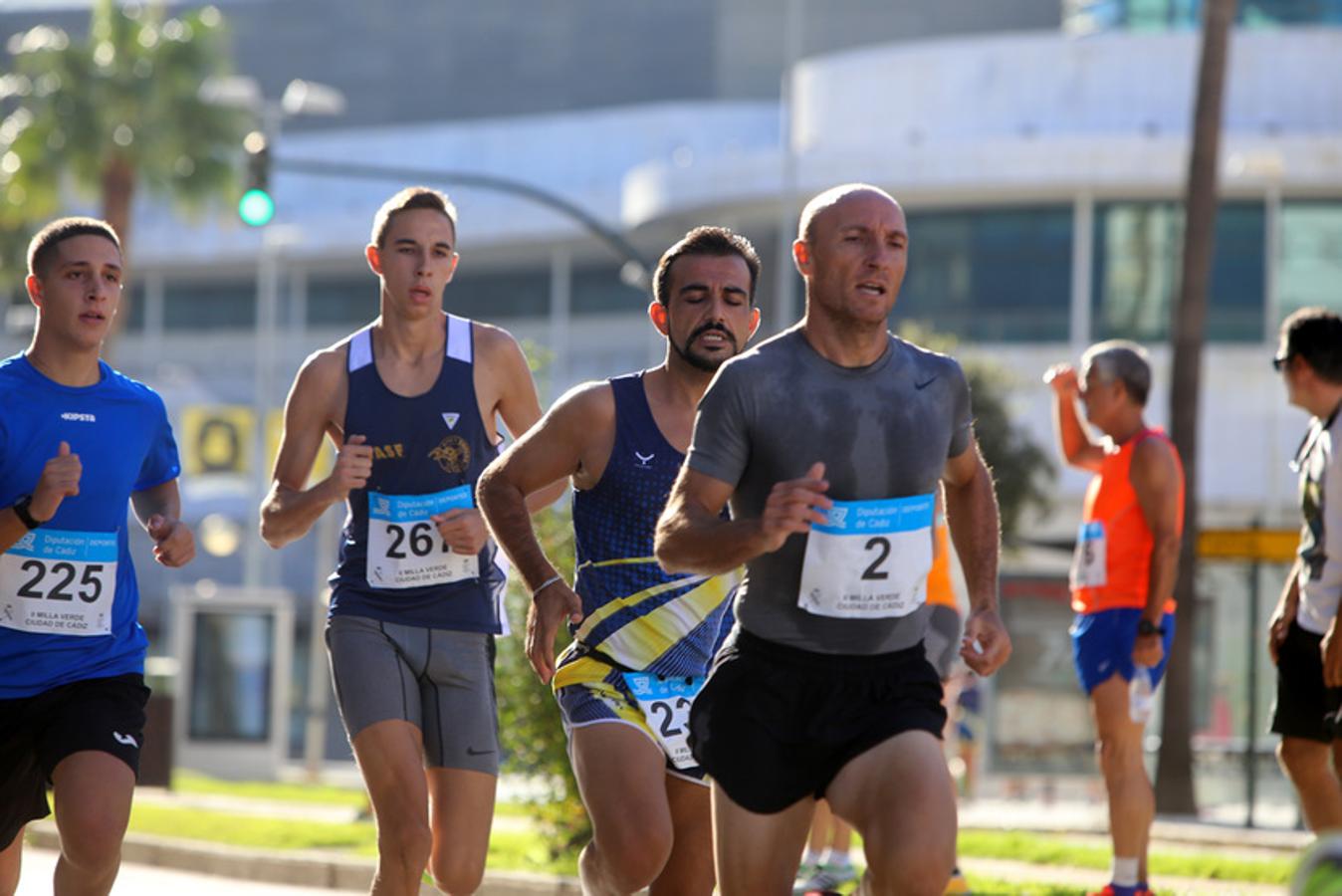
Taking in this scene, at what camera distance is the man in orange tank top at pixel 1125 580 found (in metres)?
9.91

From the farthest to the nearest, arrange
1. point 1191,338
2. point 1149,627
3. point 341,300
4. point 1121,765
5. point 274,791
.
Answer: point 341,300 < point 274,791 < point 1191,338 < point 1121,765 < point 1149,627

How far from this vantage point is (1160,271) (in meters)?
39.2

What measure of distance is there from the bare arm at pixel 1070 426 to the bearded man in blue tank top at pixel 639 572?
3.83 m

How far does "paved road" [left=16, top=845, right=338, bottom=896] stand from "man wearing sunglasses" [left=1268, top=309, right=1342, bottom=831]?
6283 mm

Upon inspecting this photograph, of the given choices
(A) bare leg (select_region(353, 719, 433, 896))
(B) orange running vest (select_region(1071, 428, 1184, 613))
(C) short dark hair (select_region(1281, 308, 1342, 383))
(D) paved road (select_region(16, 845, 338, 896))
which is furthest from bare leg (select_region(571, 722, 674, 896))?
(D) paved road (select_region(16, 845, 338, 896))

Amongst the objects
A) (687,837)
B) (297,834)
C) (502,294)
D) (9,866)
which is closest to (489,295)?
(502,294)

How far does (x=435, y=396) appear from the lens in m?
7.77

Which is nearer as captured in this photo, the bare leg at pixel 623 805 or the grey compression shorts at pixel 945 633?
the bare leg at pixel 623 805

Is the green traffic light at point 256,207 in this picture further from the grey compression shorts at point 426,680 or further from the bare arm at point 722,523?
the bare arm at point 722,523

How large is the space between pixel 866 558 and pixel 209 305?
178 feet

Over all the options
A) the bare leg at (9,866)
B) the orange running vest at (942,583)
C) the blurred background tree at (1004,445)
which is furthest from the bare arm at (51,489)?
the blurred background tree at (1004,445)

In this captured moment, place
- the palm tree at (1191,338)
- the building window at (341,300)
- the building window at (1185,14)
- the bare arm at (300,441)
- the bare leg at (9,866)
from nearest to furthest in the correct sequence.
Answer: the bare leg at (9,866) → the bare arm at (300,441) → the palm tree at (1191,338) → the building window at (1185,14) → the building window at (341,300)

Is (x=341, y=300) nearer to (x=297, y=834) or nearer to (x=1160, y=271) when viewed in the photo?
(x=1160, y=271)

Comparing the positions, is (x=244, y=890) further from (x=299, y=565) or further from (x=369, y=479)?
(x=299, y=565)
